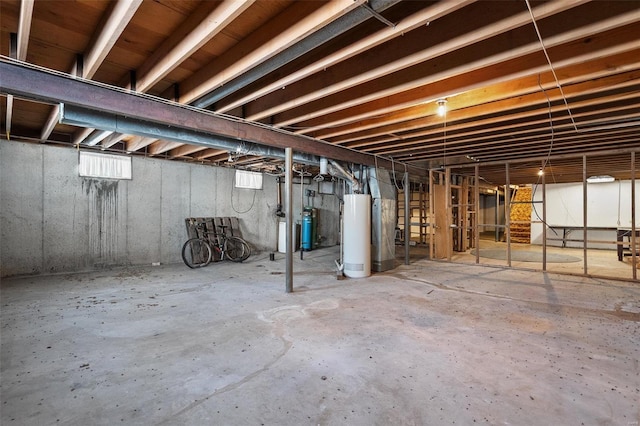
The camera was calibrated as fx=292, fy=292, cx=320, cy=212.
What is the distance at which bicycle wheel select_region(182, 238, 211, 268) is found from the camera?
19.2 ft

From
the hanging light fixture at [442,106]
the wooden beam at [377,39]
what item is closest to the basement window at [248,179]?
the wooden beam at [377,39]

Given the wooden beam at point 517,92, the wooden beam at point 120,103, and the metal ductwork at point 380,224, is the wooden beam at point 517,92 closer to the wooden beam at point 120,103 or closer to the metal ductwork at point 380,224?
the wooden beam at point 120,103

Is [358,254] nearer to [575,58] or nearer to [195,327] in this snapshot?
[195,327]

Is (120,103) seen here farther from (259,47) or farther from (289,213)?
(289,213)

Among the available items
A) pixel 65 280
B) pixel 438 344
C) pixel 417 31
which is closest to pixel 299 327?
pixel 438 344

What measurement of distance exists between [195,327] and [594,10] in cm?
379

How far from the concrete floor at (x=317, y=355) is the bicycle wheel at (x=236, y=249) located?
2201 millimetres

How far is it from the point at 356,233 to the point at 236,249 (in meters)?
3.11

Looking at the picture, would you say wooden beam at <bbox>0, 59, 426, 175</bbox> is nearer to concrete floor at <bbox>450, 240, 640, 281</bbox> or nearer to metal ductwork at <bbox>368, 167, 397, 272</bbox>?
metal ductwork at <bbox>368, 167, 397, 272</bbox>

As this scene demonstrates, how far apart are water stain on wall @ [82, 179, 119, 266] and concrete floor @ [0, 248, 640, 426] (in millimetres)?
1178

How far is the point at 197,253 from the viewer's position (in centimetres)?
612

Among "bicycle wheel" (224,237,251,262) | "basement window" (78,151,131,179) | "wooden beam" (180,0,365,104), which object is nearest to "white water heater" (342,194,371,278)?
"bicycle wheel" (224,237,251,262)

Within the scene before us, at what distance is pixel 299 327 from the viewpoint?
2.79m

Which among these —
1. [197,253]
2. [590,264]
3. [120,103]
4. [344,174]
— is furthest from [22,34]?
[590,264]
